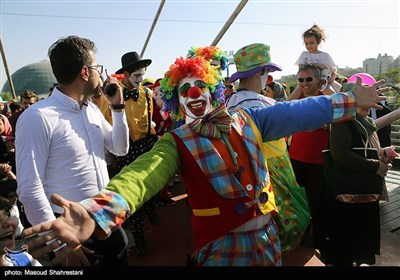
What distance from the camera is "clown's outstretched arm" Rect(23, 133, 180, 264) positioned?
0.93 metres

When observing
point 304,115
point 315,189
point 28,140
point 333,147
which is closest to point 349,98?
point 304,115

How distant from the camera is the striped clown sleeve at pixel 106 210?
101cm

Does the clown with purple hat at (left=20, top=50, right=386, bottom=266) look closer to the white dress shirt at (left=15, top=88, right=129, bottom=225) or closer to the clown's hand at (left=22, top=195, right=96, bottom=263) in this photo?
the clown's hand at (left=22, top=195, right=96, bottom=263)

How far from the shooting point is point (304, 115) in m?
1.46

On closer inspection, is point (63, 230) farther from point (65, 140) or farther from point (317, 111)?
point (317, 111)

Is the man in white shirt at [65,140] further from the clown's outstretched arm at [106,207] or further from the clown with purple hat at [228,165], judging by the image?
the clown with purple hat at [228,165]

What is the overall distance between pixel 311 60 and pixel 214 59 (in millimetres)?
2517

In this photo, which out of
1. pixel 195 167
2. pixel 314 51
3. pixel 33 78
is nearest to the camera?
pixel 195 167

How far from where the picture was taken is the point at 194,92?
4.96ft

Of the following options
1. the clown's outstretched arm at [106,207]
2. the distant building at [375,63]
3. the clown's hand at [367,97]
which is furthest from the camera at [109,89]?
the distant building at [375,63]

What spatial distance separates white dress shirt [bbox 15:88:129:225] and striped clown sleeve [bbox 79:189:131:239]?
0.69 m

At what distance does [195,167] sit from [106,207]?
0.45 metres

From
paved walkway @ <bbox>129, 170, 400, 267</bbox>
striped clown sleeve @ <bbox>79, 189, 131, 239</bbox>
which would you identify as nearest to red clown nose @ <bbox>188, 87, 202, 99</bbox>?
striped clown sleeve @ <bbox>79, 189, 131, 239</bbox>

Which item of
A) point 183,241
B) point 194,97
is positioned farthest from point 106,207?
point 183,241
